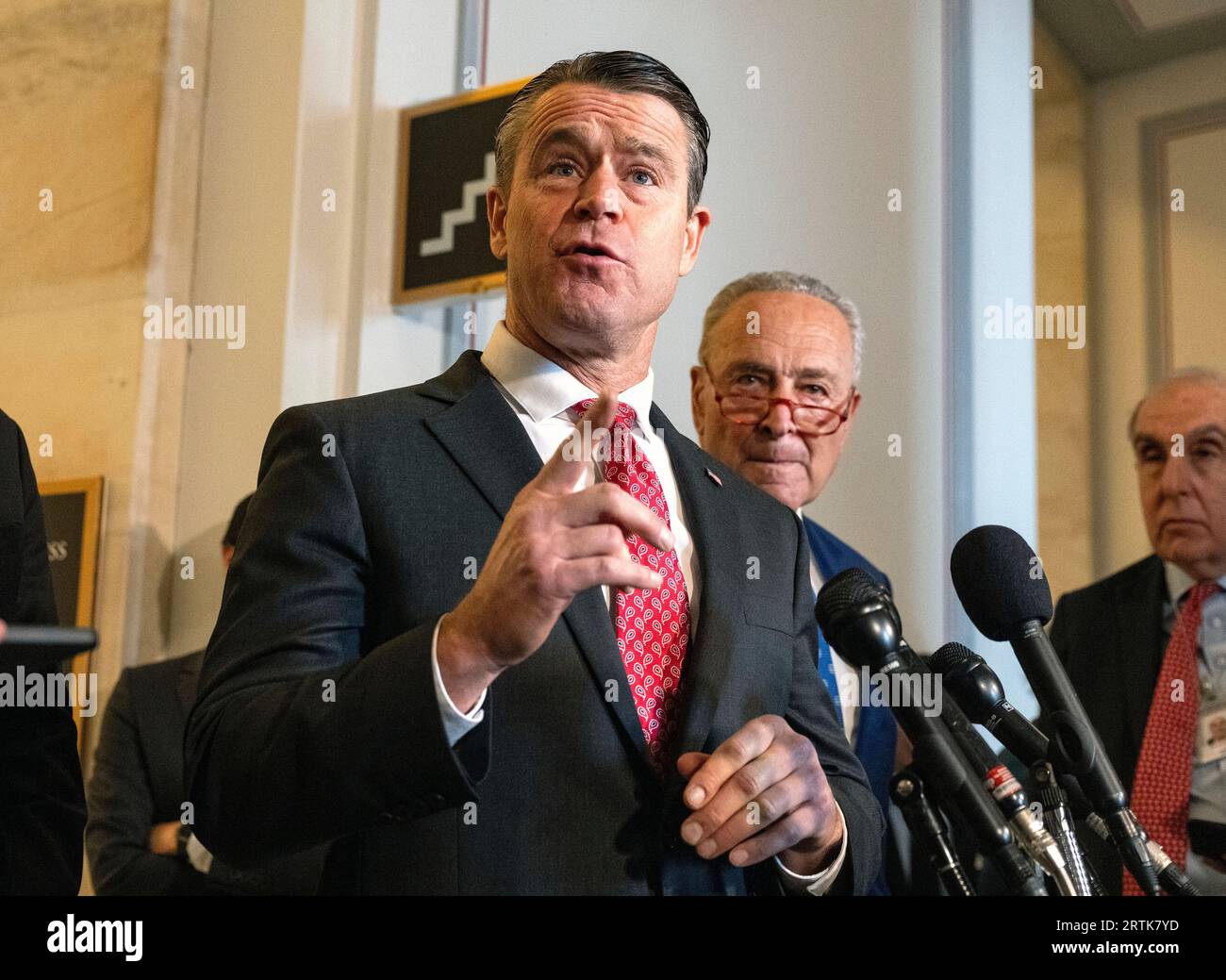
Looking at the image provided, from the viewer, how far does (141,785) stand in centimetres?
308

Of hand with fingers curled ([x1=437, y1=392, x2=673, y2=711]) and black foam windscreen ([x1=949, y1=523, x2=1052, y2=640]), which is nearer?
hand with fingers curled ([x1=437, y1=392, x2=673, y2=711])

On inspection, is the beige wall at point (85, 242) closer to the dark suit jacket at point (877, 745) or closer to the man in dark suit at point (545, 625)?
the dark suit jacket at point (877, 745)

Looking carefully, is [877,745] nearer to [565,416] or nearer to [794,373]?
[794,373]

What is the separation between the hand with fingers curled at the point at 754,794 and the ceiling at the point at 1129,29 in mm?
2777

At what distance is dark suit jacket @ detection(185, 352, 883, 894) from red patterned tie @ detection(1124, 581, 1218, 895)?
1.13 metres

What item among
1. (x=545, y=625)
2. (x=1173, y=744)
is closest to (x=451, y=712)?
(x=545, y=625)

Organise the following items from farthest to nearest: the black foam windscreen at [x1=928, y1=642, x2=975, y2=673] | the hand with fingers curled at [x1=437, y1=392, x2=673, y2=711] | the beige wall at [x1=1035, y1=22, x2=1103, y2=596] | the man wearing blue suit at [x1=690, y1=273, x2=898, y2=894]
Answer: the beige wall at [x1=1035, y1=22, x2=1103, y2=596], the man wearing blue suit at [x1=690, y1=273, x2=898, y2=894], the black foam windscreen at [x1=928, y1=642, x2=975, y2=673], the hand with fingers curled at [x1=437, y1=392, x2=673, y2=711]

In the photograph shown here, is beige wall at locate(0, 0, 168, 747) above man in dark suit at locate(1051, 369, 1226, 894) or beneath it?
above

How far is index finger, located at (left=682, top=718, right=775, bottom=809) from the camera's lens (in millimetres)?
1339

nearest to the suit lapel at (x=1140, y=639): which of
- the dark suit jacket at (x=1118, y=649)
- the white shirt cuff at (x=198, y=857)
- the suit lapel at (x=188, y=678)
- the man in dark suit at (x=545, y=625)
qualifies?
the dark suit jacket at (x=1118, y=649)

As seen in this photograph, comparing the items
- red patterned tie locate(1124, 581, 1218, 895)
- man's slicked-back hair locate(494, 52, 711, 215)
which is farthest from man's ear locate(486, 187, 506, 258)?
red patterned tie locate(1124, 581, 1218, 895)

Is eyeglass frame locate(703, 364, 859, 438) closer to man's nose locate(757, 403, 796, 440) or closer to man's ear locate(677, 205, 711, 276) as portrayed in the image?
man's nose locate(757, 403, 796, 440)

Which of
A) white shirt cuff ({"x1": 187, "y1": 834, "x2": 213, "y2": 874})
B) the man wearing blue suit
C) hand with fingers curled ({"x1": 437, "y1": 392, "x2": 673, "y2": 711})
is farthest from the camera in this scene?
white shirt cuff ({"x1": 187, "y1": 834, "x2": 213, "y2": 874})

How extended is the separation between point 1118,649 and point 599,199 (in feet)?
5.52
